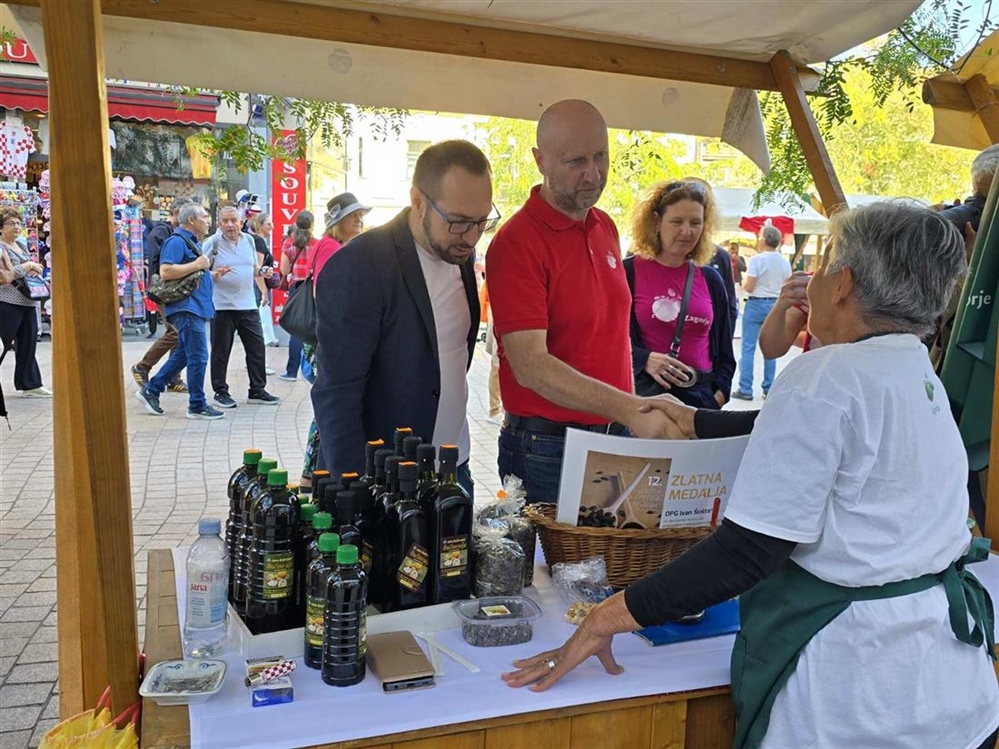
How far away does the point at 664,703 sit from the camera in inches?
66.6

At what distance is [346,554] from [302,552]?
244mm

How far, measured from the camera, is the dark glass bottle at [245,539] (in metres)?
1.83

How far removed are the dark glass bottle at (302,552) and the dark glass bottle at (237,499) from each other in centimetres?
17

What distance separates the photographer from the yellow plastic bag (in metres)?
1.48

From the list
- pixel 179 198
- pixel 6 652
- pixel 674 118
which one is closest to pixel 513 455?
pixel 674 118

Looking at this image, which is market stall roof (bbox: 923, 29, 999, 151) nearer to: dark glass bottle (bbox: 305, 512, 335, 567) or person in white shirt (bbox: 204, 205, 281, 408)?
dark glass bottle (bbox: 305, 512, 335, 567)

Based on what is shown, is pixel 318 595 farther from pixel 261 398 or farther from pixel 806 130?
pixel 261 398

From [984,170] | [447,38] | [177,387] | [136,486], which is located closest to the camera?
[984,170]

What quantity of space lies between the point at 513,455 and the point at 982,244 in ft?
5.14

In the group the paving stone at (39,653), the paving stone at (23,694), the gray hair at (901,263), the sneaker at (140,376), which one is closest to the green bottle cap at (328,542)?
the gray hair at (901,263)

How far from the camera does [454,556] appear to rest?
1.90 metres

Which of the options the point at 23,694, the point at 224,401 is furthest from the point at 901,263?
the point at 224,401

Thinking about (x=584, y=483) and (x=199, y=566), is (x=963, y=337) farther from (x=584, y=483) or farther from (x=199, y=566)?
(x=199, y=566)

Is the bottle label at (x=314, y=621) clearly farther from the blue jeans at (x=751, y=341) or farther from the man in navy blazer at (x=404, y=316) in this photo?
the blue jeans at (x=751, y=341)
